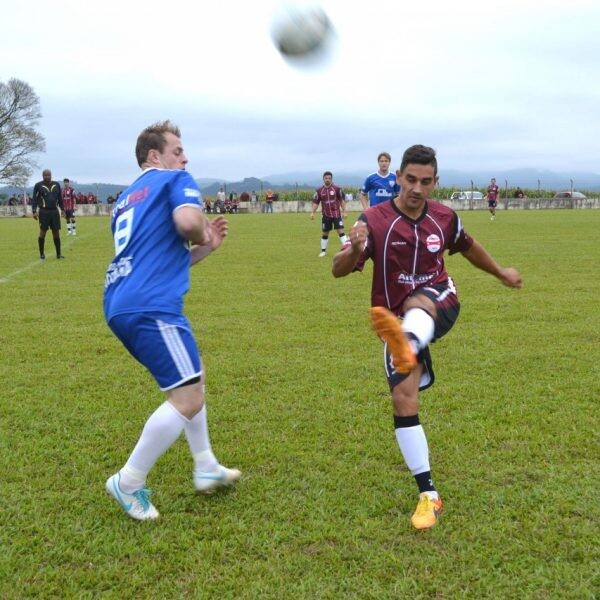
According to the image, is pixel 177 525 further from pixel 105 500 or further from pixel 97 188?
pixel 97 188

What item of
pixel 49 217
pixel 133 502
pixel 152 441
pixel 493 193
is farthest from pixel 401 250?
pixel 493 193

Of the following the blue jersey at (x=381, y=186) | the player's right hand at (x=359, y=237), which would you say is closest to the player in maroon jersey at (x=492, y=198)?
the blue jersey at (x=381, y=186)

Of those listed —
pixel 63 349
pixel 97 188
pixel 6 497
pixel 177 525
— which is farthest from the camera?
pixel 97 188

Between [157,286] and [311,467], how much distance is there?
1.54 meters

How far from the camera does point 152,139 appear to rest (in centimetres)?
329

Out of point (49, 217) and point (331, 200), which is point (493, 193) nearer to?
point (331, 200)

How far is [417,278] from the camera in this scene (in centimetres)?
357

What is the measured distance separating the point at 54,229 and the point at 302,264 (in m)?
5.64

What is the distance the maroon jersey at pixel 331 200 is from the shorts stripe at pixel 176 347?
43.0 feet

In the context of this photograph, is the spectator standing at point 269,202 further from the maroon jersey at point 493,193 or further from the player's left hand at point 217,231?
the player's left hand at point 217,231

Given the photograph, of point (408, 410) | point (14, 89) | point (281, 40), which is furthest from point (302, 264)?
point (14, 89)

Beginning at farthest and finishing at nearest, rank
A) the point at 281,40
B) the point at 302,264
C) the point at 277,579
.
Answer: the point at 302,264, the point at 281,40, the point at 277,579

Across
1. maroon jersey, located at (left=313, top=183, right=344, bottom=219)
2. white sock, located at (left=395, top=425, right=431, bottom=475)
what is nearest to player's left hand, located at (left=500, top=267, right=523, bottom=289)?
white sock, located at (left=395, top=425, right=431, bottom=475)

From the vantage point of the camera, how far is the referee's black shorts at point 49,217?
13797 millimetres
